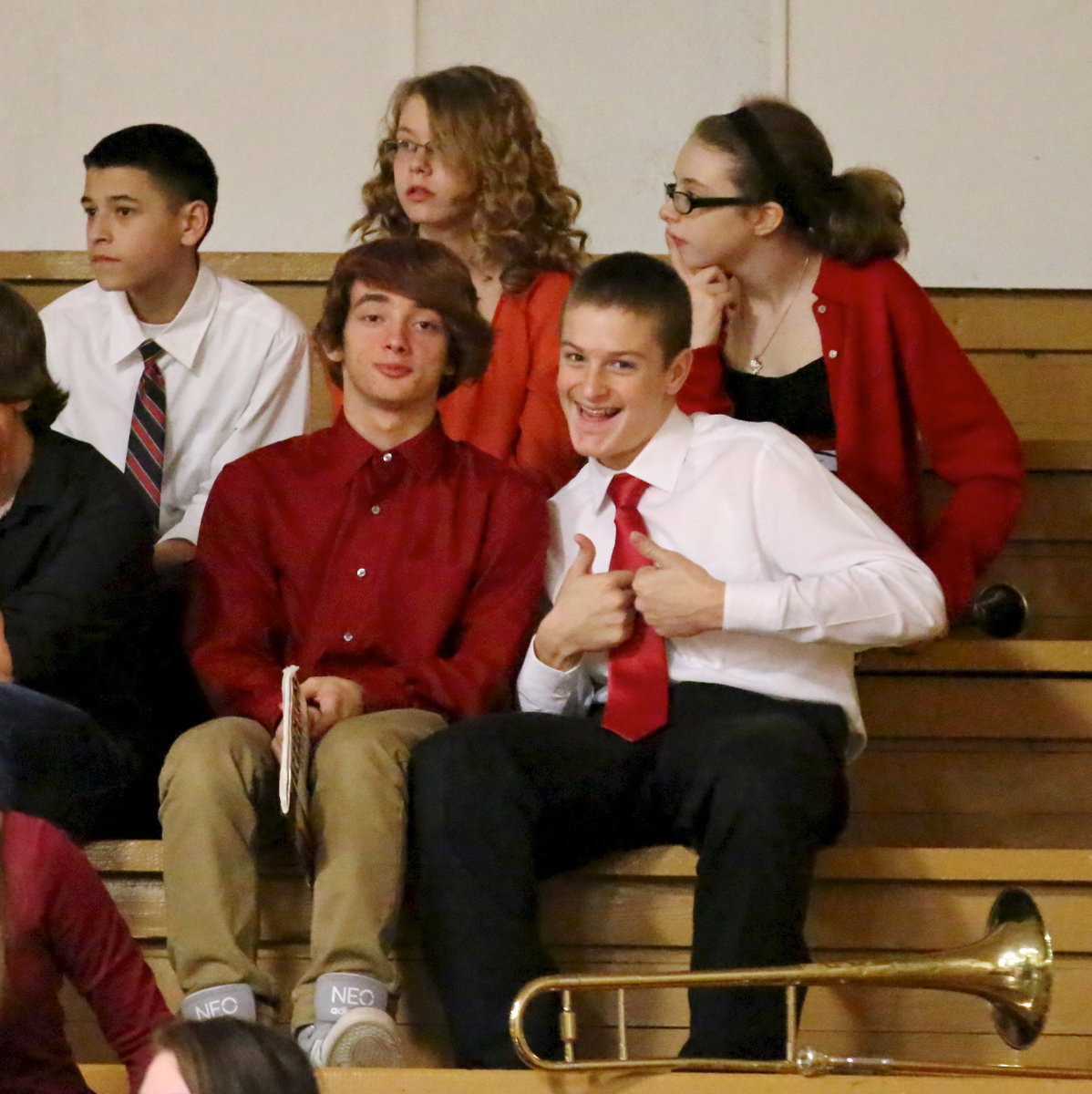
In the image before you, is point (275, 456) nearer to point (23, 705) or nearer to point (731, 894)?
point (23, 705)

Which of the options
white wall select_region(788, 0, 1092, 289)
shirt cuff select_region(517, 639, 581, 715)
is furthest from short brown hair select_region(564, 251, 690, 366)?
white wall select_region(788, 0, 1092, 289)

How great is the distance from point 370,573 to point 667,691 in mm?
368

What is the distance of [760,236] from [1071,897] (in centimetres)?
100

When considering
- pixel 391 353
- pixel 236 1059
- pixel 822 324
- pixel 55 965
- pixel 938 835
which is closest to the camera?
pixel 236 1059

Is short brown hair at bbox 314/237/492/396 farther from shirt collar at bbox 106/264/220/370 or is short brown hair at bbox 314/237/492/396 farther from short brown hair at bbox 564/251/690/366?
shirt collar at bbox 106/264/220/370

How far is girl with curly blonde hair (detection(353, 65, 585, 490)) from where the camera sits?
2535 mm

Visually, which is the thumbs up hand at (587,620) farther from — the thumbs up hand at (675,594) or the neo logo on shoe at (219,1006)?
the neo logo on shoe at (219,1006)

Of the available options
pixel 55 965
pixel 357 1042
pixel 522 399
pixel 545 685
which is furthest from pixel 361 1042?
pixel 522 399

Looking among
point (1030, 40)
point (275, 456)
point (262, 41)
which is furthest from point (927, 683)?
point (262, 41)

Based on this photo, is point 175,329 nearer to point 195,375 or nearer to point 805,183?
point 195,375

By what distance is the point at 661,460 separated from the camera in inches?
83.3

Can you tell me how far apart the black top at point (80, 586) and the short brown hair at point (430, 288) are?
1.21ft

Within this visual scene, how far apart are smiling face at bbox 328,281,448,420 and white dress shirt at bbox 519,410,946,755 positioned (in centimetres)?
23

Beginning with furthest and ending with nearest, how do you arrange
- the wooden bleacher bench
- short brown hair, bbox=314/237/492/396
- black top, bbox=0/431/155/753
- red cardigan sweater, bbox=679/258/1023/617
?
red cardigan sweater, bbox=679/258/1023/617
short brown hair, bbox=314/237/492/396
black top, bbox=0/431/155/753
the wooden bleacher bench
